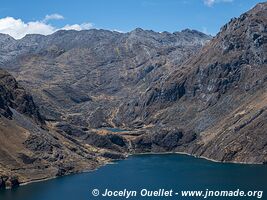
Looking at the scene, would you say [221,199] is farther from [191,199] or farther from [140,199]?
[140,199]

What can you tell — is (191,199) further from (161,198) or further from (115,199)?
(115,199)

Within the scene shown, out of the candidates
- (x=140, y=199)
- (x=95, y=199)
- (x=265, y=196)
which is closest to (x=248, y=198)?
(x=265, y=196)

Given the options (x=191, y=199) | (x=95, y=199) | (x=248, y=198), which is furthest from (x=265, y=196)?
(x=95, y=199)

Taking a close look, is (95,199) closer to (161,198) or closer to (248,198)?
(161,198)

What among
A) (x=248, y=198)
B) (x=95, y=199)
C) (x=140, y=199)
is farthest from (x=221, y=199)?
(x=95, y=199)

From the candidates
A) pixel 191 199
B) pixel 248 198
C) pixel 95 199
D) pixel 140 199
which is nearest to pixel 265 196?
pixel 248 198
